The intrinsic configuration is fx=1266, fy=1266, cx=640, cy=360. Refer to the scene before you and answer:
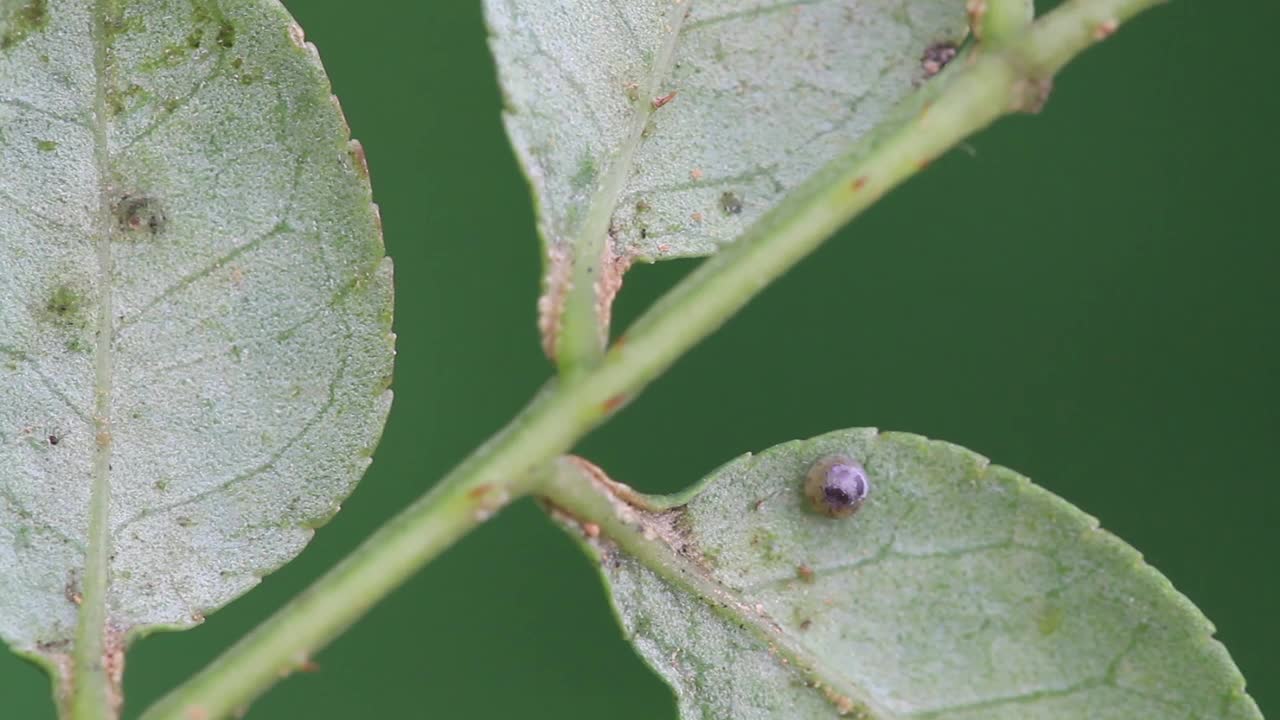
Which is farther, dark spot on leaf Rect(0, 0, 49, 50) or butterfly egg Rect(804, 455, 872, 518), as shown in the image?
butterfly egg Rect(804, 455, 872, 518)

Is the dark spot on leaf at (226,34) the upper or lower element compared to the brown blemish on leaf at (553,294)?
upper

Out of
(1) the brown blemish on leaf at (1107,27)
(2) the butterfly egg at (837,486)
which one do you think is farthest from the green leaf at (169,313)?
(1) the brown blemish on leaf at (1107,27)

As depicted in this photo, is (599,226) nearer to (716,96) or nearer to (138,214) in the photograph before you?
(716,96)

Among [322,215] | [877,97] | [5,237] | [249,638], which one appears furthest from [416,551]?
[877,97]

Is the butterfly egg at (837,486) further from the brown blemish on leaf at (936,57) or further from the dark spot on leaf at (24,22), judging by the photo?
the dark spot on leaf at (24,22)

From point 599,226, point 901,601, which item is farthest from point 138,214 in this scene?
point 901,601

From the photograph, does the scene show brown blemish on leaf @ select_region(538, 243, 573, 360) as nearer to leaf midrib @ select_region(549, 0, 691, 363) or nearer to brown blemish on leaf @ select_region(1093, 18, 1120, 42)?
leaf midrib @ select_region(549, 0, 691, 363)

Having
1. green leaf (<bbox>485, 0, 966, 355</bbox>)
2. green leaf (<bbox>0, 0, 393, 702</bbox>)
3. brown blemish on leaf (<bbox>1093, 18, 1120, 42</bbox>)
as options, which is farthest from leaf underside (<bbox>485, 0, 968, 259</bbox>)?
green leaf (<bbox>0, 0, 393, 702</bbox>)
